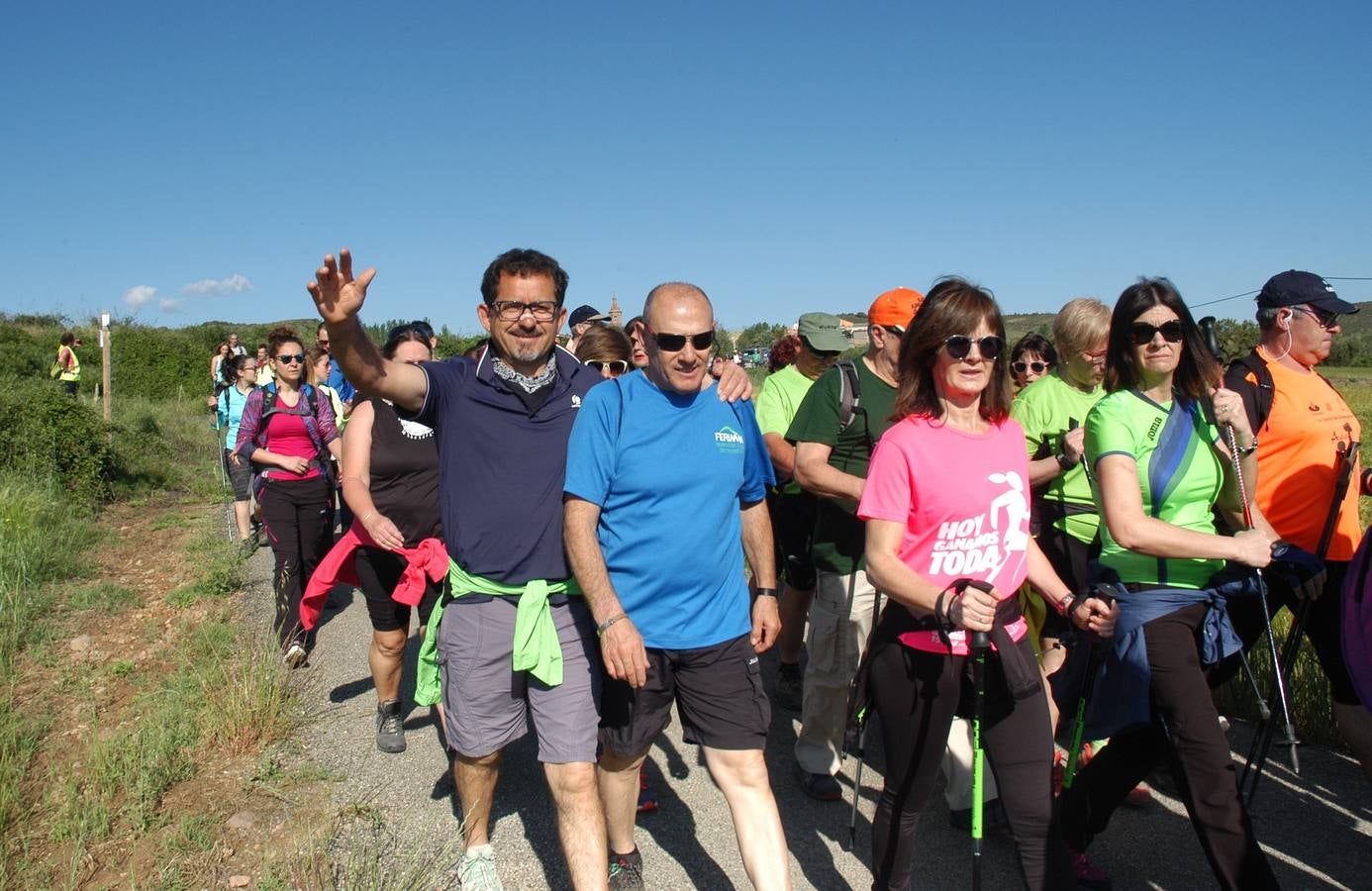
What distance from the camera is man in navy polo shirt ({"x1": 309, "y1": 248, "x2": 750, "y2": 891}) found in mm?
2975

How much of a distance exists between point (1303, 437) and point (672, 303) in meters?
2.51

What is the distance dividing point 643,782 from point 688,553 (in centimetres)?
179

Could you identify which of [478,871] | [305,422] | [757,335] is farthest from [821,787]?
[757,335]

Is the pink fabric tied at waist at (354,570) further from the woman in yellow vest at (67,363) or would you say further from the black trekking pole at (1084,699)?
the woman in yellow vest at (67,363)

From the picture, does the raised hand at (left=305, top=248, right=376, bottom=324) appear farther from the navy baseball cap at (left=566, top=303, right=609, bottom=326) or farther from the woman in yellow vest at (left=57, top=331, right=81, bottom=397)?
the woman in yellow vest at (left=57, top=331, right=81, bottom=397)

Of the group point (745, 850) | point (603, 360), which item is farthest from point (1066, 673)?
point (603, 360)

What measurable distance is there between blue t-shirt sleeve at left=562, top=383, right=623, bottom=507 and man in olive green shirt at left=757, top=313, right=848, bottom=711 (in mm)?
2092

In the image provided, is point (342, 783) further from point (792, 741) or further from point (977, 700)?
point (977, 700)

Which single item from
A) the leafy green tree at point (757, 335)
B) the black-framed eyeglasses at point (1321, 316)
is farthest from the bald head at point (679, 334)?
the leafy green tree at point (757, 335)

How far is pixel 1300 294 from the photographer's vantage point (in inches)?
139

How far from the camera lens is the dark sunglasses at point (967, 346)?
2.62 metres

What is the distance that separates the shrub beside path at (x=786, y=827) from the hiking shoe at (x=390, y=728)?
4cm

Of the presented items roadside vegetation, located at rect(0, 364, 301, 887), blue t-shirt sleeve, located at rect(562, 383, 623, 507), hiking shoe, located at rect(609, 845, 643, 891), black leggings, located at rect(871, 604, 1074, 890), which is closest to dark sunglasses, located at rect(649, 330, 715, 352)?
blue t-shirt sleeve, located at rect(562, 383, 623, 507)

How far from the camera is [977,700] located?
8.23 feet
